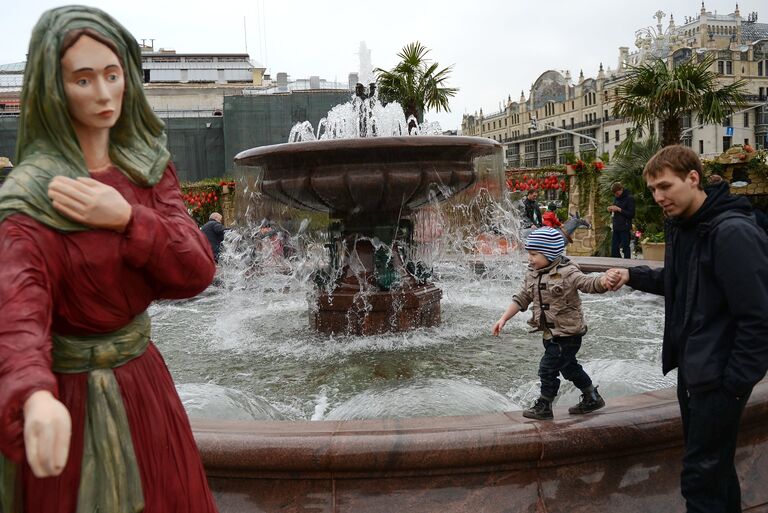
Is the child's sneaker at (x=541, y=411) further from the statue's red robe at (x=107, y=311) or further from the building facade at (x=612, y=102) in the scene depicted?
the building facade at (x=612, y=102)

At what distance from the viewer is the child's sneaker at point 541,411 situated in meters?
3.01

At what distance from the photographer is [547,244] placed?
3258mm

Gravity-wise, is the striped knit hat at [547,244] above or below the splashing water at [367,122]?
below

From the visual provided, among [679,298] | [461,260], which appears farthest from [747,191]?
[679,298]

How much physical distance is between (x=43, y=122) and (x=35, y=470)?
0.75 meters

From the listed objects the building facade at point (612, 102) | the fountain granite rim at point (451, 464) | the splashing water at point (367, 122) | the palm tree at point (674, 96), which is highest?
the building facade at point (612, 102)

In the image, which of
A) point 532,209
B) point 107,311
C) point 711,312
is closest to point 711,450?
point 711,312

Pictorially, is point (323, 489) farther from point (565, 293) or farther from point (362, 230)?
point (362, 230)

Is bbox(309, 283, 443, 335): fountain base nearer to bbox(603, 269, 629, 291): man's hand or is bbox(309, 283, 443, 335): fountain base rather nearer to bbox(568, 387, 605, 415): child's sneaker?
bbox(568, 387, 605, 415): child's sneaker

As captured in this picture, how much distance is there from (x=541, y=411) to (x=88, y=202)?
2237 millimetres

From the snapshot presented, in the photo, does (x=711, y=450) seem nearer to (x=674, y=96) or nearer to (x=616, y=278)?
(x=616, y=278)

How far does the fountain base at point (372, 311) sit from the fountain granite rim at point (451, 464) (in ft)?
9.82

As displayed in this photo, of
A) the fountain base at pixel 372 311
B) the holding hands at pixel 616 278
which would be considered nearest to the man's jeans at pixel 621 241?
the fountain base at pixel 372 311

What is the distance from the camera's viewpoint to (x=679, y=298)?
8.25 feet
